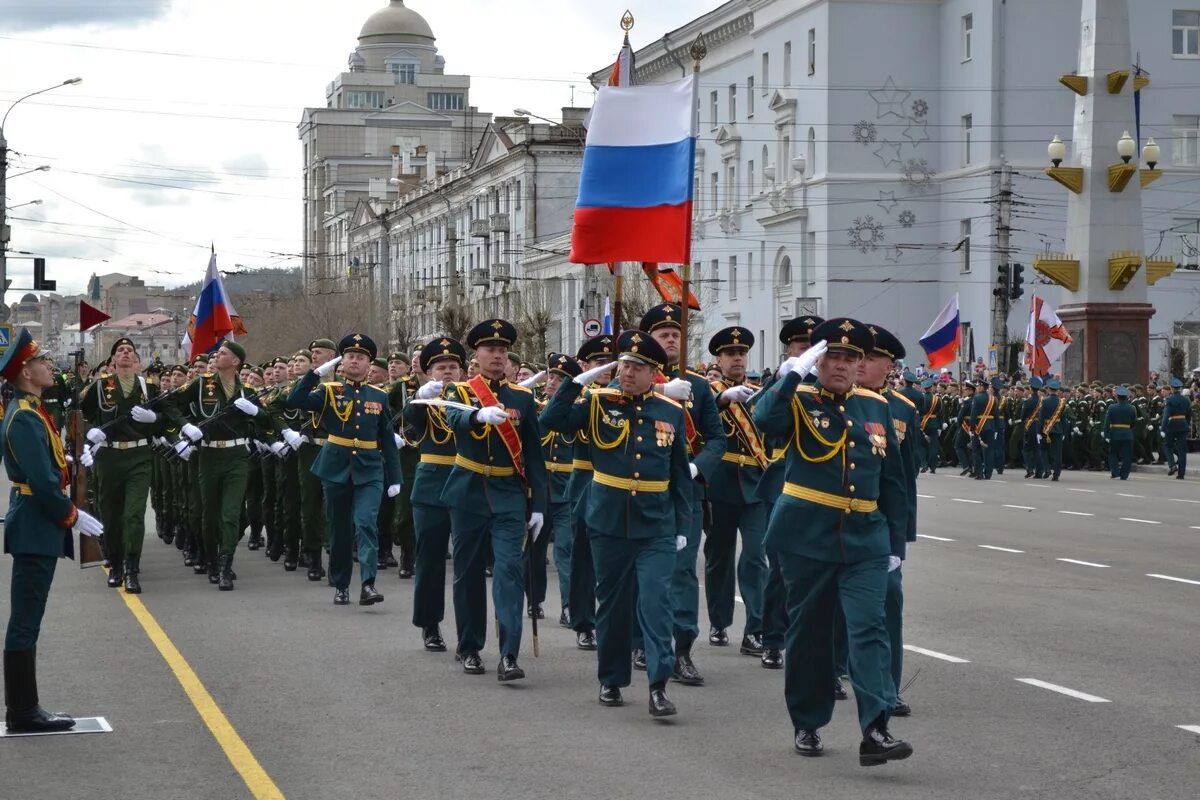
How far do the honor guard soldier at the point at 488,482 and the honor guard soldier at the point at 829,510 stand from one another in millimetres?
2534

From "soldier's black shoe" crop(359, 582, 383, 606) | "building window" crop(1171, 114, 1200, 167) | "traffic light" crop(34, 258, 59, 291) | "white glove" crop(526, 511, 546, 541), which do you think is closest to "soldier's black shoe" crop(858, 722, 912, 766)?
"white glove" crop(526, 511, 546, 541)

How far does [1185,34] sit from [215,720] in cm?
5872

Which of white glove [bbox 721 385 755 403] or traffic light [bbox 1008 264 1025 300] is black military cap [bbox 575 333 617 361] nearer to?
white glove [bbox 721 385 755 403]

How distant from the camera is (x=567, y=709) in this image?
368 inches

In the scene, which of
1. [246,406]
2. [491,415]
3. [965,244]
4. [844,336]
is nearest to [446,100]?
[965,244]

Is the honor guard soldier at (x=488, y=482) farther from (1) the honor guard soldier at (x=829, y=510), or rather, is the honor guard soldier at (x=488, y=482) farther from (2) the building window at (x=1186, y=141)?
(2) the building window at (x=1186, y=141)

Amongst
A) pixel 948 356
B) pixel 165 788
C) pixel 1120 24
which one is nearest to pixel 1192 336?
pixel 1120 24

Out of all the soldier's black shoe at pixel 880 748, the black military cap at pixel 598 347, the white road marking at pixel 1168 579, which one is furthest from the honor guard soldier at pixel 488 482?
the white road marking at pixel 1168 579

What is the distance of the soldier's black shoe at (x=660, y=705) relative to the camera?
29.6 feet

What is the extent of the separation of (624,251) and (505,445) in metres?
1.51

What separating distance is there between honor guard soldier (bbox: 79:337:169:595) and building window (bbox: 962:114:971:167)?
48.2 m

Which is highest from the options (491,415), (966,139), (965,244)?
(966,139)

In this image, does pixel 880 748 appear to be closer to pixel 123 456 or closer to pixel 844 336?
pixel 844 336

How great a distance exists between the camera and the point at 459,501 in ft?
35.0
